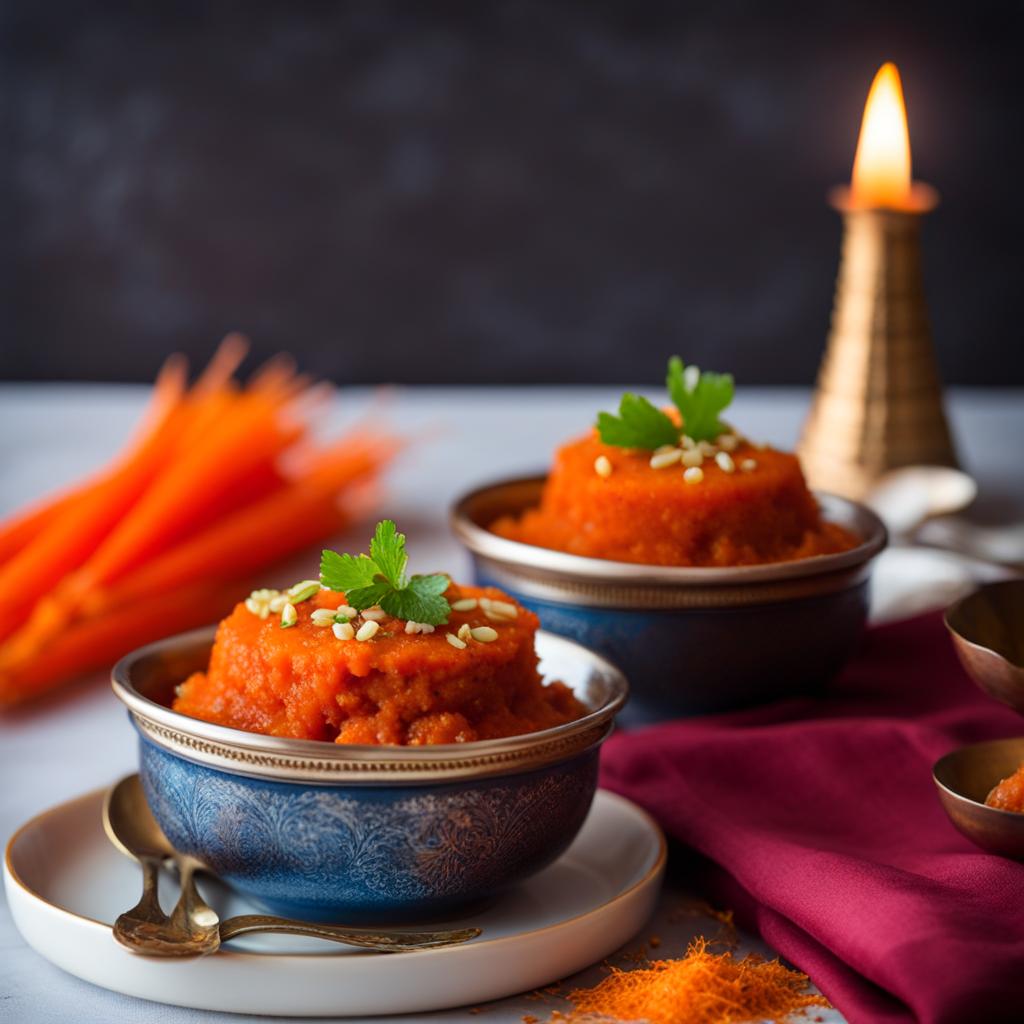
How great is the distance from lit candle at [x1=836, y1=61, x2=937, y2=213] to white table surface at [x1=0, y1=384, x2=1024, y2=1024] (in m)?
0.72

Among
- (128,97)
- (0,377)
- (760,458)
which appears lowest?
(0,377)

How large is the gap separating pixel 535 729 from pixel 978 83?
12.4ft

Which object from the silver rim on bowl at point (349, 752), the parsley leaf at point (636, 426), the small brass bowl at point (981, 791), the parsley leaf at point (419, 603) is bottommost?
the small brass bowl at point (981, 791)

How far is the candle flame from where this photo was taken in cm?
282

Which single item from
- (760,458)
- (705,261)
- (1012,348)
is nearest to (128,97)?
(705,261)

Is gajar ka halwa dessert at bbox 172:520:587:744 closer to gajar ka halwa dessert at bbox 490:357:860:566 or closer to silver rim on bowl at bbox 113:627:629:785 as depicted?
silver rim on bowl at bbox 113:627:629:785

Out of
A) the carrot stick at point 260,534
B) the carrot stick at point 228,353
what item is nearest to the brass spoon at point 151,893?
the carrot stick at point 260,534

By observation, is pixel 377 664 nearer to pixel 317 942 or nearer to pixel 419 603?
pixel 419 603

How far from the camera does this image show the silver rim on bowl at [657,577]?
2.14 metres

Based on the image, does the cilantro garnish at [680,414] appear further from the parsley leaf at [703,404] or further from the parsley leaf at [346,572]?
the parsley leaf at [346,572]

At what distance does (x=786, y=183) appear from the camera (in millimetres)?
5109

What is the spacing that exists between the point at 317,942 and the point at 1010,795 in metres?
0.73

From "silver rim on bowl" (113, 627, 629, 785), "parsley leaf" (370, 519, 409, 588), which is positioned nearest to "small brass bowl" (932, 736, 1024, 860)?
"silver rim on bowl" (113, 627, 629, 785)

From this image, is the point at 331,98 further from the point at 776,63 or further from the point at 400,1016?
the point at 400,1016
